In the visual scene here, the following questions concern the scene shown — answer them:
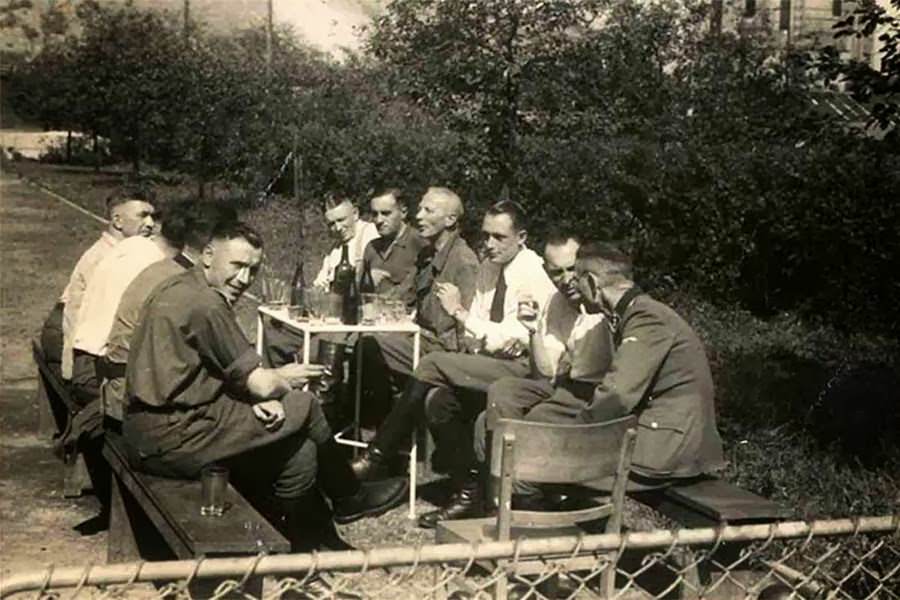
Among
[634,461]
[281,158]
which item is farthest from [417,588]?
[281,158]

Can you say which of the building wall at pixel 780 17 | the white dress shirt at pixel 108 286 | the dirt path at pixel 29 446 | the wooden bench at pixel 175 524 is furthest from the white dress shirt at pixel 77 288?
the building wall at pixel 780 17

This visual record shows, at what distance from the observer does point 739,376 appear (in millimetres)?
10578

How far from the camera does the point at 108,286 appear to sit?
22.2ft

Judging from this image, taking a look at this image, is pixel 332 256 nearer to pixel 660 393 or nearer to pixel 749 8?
pixel 660 393

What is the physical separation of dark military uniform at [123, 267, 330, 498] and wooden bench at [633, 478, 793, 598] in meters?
1.61

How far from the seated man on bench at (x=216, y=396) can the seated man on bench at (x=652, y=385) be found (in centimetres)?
102

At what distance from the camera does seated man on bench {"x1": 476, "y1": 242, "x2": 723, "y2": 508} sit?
5.48 m

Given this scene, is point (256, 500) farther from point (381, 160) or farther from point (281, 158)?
Result: point (281, 158)

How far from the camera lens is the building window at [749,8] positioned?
1641 centimetres

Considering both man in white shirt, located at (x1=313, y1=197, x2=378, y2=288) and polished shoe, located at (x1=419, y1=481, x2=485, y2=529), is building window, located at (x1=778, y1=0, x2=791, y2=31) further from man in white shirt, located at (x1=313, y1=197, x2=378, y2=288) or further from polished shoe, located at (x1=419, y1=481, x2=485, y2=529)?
polished shoe, located at (x1=419, y1=481, x2=485, y2=529)

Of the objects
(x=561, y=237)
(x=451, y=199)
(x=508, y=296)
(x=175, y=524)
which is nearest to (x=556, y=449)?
(x=175, y=524)

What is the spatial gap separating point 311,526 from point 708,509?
5.83ft

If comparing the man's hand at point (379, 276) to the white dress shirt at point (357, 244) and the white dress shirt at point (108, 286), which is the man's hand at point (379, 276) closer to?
the white dress shirt at point (357, 244)

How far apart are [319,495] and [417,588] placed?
0.66 metres
